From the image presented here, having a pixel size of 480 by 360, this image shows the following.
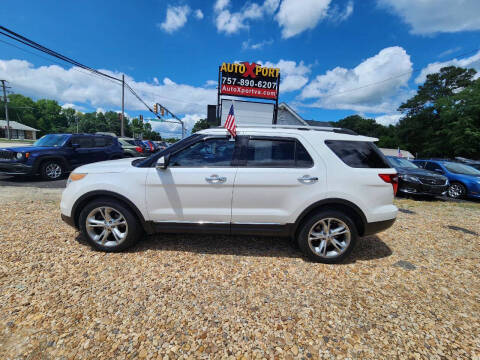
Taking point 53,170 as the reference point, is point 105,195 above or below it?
above

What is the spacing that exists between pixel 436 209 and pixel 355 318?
5.90m

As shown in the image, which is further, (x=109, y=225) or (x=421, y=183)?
(x=421, y=183)

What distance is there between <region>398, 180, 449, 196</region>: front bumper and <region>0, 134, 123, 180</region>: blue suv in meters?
11.1

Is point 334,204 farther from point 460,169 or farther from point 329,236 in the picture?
point 460,169

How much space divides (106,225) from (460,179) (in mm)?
11154

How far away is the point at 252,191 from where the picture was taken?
2754mm

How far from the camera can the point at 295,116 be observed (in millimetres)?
17484

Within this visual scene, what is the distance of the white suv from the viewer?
2.75 metres

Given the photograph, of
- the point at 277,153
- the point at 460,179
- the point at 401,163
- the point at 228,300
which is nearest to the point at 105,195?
the point at 228,300

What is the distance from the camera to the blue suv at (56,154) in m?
6.97

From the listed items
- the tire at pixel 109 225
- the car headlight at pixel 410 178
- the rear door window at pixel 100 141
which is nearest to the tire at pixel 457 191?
the car headlight at pixel 410 178

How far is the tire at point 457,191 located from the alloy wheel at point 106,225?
36.1ft

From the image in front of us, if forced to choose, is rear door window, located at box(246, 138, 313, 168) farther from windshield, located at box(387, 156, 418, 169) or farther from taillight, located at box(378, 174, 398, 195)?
windshield, located at box(387, 156, 418, 169)

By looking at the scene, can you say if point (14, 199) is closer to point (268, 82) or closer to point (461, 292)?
point (461, 292)
